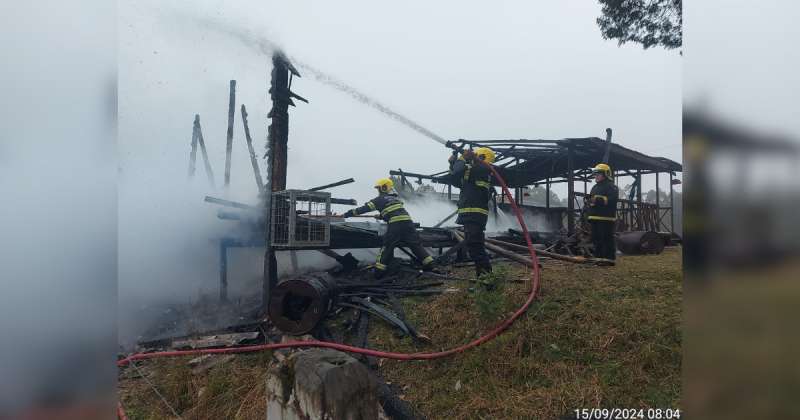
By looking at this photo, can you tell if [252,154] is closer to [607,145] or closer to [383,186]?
[383,186]

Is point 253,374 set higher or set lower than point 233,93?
lower

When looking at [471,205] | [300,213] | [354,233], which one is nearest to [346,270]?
[354,233]

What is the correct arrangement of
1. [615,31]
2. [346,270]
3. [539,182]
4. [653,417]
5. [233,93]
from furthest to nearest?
[539,182] → [233,93] → [346,270] → [615,31] → [653,417]

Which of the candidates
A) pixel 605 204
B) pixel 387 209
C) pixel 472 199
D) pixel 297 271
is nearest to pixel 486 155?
pixel 472 199

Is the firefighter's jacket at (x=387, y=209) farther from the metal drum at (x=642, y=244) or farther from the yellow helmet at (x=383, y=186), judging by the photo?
the metal drum at (x=642, y=244)

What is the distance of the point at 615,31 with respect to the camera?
5.55 meters

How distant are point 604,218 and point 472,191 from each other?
3.28 meters

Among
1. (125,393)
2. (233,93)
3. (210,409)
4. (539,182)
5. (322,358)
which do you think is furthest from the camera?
(539,182)

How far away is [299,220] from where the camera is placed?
569 cm

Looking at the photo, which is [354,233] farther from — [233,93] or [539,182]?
[539,182]

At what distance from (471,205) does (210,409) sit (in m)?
3.97

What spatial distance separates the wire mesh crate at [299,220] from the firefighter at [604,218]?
501 centimetres

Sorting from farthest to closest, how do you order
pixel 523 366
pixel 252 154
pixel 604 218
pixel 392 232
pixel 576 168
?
pixel 576 168 → pixel 252 154 → pixel 604 218 → pixel 392 232 → pixel 523 366

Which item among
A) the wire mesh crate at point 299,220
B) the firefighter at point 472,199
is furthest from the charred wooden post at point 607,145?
the wire mesh crate at point 299,220
